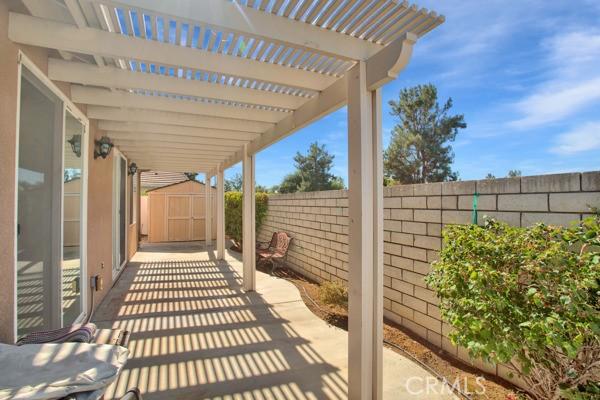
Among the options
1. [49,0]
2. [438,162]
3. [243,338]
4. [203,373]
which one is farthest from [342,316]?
[438,162]

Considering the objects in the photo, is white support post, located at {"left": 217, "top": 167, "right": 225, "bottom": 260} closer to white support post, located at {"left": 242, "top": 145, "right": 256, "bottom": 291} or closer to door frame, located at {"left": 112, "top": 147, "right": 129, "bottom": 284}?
door frame, located at {"left": 112, "top": 147, "right": 129, "bottom": 284}

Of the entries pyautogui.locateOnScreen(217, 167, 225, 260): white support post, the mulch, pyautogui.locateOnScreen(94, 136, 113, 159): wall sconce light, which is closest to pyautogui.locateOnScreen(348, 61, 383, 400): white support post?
the mulch

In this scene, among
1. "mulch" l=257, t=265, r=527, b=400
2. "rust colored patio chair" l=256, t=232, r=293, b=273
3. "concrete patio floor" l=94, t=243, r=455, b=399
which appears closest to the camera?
"mulch" l=257, t=265, r=527, b=400

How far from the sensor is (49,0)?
7.10ft

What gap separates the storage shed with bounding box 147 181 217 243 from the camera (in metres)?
12.7

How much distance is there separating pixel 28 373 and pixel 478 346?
93.1 inches

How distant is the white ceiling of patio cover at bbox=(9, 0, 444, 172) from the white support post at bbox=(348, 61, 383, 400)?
1.18 ft

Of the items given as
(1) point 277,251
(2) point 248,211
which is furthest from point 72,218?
(1) point 277,251

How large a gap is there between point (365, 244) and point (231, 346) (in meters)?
2.10

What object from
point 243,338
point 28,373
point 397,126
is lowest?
point 243,338

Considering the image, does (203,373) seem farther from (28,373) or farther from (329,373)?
(28,373)

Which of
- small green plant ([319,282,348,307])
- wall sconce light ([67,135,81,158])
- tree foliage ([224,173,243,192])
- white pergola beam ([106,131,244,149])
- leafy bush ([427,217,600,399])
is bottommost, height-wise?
small green plant ([319,282,348,307])

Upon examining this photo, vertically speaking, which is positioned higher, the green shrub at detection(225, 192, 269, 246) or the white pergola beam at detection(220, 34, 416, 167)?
the white pergola beam at detection(220, 34, 416, 167)

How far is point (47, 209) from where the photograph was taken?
2.82 meters
